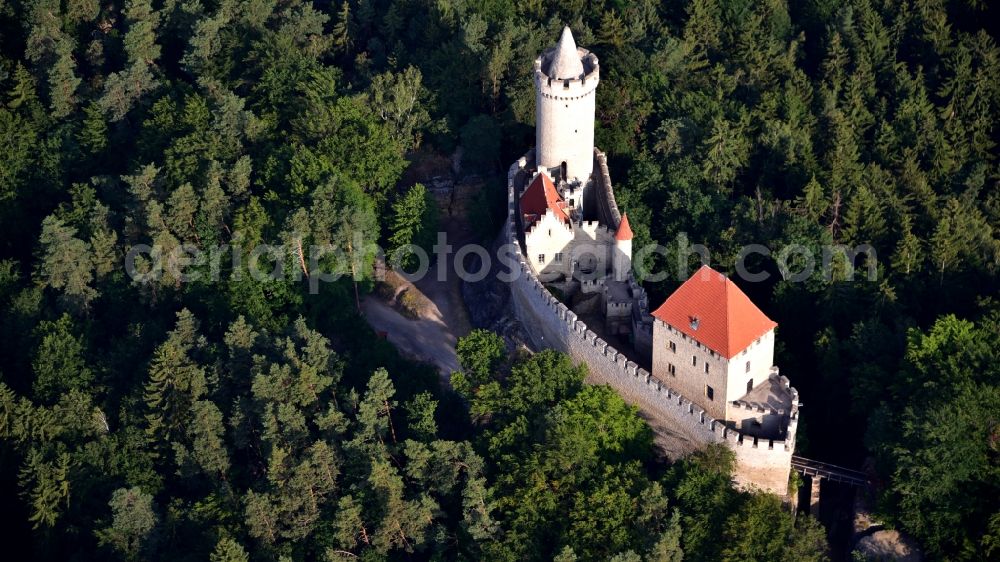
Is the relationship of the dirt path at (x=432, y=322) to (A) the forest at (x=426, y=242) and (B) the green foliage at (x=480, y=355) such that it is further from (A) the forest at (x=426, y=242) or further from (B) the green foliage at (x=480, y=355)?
(B) the green foliage at (x=480, y=355)

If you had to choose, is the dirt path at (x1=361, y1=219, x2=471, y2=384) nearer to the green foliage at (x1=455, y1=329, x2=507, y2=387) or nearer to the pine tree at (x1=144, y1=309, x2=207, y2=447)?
the green foliage at (x1=455, y1=329, x2=507, y2=387)

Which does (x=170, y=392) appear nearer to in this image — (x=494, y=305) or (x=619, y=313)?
(x=494, y=305)

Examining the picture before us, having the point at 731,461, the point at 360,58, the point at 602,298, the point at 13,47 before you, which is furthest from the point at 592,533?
the point at 13,47

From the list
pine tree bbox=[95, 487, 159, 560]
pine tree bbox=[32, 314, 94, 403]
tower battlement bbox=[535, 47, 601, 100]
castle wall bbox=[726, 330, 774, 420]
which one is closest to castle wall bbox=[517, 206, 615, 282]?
tower battlement bbox=[535, 47, 601, 100]

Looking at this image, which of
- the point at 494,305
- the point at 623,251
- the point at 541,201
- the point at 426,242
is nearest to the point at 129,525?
the point at 494,305

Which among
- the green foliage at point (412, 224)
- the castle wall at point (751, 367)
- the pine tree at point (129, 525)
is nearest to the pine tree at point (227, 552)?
the pine tree at point (129, 525)

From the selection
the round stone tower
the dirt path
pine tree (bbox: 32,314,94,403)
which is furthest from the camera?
pine tree (bbox: 32,314,94,403)

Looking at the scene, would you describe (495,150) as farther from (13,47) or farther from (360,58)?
(13,47)
